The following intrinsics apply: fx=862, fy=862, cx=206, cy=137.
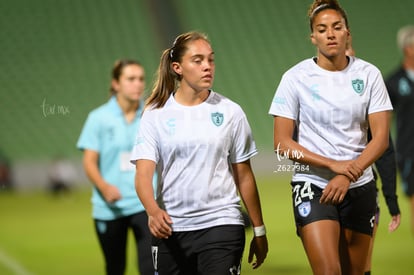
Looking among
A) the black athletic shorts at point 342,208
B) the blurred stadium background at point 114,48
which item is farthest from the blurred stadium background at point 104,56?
the black athletic shorts at point 342,208

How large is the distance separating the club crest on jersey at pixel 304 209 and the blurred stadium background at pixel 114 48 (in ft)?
32.0

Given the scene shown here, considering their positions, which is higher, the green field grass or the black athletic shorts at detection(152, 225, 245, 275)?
the black athletic shorts at detection(152, 225, 245, 275)

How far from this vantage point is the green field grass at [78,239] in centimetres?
807

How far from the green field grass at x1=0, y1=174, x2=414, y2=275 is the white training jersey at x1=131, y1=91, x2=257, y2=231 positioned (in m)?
3.32

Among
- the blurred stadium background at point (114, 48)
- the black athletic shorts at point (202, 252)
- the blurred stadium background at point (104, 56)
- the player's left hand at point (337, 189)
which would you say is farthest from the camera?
the blurred stadium background at point (114, 48)

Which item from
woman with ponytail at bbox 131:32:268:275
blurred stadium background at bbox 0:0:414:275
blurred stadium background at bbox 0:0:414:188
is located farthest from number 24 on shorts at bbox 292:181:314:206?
blurred stadium background at bbox 0:0:414:188

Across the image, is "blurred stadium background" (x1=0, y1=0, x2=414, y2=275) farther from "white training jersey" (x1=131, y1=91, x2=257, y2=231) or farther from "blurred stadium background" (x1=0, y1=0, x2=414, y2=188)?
"white training jersey" (x1=131, y1=91, x2=257, y2=231)

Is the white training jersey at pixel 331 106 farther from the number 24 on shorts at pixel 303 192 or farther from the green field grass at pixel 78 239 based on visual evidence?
the green field grass at pixel 78 239

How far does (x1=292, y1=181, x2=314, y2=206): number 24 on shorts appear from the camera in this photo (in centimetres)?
442

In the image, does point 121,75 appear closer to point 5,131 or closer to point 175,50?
point 175,50

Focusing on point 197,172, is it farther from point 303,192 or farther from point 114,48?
point 114,48

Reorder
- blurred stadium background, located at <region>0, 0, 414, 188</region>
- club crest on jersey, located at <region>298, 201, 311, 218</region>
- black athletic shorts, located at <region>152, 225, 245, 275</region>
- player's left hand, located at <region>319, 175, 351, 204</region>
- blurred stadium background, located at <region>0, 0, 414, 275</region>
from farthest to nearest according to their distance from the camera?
blurred stadium background, located at <region>0, 0, 414, 188</region> < blurred stadium background, located at <region>0, 0, 414, 275</region> < club crest on jersey, located at <region>298, 201, 311, 218</region> < player's left hand, located at <region>319, 175, 351, 204</region> < black athletic shorts, located at <region>152, 225, 245, 275</region>

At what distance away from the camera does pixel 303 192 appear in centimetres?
444

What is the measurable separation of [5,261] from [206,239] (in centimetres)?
543
